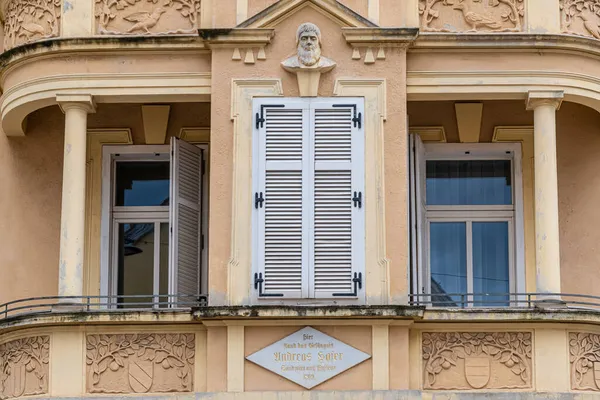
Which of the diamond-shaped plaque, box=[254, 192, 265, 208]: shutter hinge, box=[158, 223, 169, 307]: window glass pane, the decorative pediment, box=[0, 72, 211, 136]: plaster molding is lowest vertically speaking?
the diamond-shaped plaque

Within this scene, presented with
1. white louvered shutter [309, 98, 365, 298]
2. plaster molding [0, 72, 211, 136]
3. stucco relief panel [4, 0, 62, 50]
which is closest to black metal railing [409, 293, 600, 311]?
white louvered shutter [309, 98, 365, 298]

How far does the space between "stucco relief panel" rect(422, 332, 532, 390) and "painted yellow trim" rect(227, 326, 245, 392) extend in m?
2.29

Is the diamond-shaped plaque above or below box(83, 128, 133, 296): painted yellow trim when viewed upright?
below

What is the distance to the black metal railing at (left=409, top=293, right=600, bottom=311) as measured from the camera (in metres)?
25.0

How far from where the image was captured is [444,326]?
984 inches

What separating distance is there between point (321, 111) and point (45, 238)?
4468 mm

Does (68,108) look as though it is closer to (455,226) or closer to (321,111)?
(321,111)

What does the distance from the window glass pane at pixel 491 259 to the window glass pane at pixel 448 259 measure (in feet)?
0.54

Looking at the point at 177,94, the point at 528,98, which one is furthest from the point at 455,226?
the point at 177,94

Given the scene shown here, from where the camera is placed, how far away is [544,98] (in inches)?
1006

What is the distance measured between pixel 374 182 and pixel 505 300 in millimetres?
2481

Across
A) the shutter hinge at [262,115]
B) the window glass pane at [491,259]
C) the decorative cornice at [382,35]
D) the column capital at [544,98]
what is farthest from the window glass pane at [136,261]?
the column capital at [544,98]

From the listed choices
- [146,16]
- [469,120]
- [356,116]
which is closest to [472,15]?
[469,120]

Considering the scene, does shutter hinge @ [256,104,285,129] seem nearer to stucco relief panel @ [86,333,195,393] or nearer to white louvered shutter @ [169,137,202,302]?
white louvered shutter @ [169,137,202,302]
